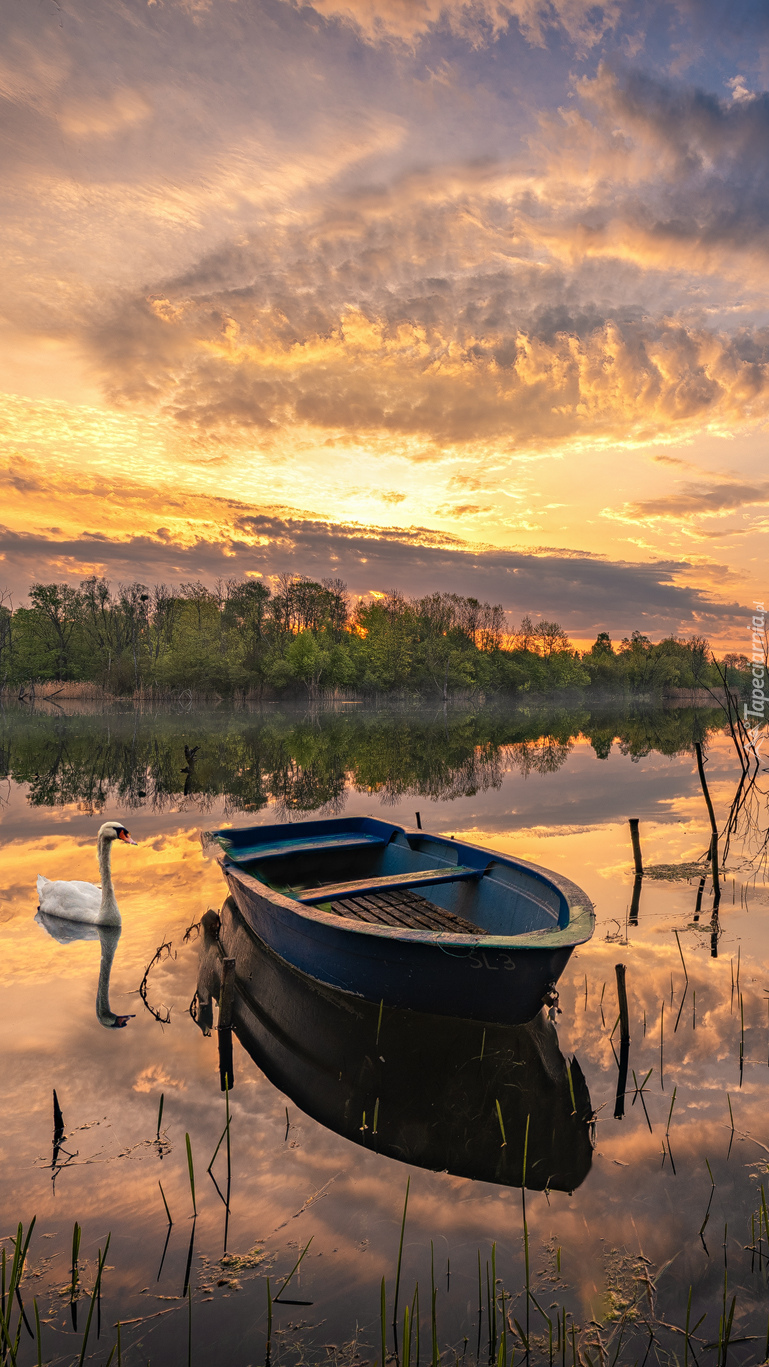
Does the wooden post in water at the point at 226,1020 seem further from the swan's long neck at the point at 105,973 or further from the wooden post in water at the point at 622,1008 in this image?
the wooden post in water at the point at 622,1008

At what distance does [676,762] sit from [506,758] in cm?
780

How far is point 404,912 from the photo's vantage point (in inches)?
342

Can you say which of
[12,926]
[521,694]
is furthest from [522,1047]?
[521,694]

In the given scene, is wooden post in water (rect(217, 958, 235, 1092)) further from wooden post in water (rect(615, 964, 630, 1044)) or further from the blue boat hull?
wooden post in water (rect(615, 964, 630, 1044))

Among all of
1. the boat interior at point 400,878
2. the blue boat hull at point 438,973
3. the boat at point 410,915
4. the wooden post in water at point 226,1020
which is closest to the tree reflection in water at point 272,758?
the boat interior at point 400,878

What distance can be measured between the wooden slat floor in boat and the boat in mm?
16

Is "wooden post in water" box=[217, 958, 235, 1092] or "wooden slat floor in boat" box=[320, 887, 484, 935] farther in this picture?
"wooden slat floor in boat" box=[320, 887, 484, 935]

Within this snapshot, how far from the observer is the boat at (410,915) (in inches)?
233

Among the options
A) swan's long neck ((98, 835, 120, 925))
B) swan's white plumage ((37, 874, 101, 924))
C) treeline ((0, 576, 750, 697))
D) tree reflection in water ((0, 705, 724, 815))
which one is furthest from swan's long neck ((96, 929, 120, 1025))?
treeline ((0, 576, 750, 697))

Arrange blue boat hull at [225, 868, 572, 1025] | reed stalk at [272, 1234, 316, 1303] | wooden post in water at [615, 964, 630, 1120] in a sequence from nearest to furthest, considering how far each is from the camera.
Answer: reed stalk at [272, 1234, 316, 1303]
blue boat hull at [225, 868, 572, 1025]
wooden post in water at [615, 964, 630, 1120]

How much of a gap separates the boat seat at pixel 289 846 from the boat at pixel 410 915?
0.9 inches

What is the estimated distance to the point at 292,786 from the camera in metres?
23.2

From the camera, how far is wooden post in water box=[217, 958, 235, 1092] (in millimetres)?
6156

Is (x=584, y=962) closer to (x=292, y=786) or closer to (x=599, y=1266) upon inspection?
(x=599, y=1266)
